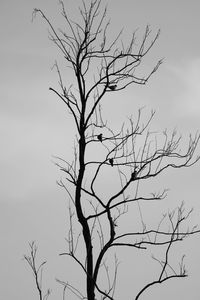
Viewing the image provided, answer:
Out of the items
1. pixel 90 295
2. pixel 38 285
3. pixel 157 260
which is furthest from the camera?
pixel 38 285

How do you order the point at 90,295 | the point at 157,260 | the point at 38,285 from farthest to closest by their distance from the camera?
the point at 38,285 < the point at 157,260 < the point at 90,295

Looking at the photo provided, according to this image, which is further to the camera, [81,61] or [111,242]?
[81,61]

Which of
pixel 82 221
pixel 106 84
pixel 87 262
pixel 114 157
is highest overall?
pixel 106 84

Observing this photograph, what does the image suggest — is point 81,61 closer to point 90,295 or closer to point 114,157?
point 114,157

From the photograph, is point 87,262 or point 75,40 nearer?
point 87,262

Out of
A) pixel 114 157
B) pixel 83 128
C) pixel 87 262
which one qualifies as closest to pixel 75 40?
pixel 83 128

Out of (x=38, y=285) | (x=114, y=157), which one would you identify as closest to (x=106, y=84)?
(x=114, y=157)

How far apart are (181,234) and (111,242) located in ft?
3.10

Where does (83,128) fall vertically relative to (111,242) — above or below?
above

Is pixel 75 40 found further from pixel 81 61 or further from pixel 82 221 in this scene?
pixel 82 221

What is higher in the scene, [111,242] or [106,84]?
[106,84]

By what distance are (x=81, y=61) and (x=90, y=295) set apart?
3144 mm

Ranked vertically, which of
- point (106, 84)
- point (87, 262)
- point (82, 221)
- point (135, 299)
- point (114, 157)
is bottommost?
point (135, 299)

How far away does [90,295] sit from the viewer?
17.4 feet
